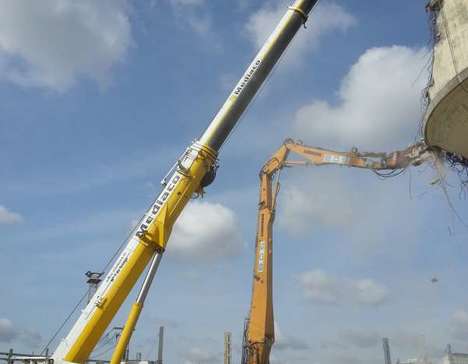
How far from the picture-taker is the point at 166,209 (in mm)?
14148

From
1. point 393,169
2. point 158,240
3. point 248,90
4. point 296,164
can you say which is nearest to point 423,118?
point 248,90

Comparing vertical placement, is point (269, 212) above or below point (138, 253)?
above

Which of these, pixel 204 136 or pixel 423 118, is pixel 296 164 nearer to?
pixel 204 136

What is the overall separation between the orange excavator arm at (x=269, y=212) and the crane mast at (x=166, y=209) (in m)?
8.16

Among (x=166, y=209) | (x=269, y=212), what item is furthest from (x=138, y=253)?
(x=269, y=212)

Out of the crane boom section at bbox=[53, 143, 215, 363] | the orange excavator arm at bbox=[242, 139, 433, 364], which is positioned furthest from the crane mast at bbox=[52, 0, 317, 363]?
the orange excavator arm at bbox=[242, 139, 433, 364]

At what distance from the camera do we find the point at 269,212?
2577 cm

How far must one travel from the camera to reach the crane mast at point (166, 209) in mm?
12828

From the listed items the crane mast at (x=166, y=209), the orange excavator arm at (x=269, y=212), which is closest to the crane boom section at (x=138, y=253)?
the crane mast at (x=166, y=209)

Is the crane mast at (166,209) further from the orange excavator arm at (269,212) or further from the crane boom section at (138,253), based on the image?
the orange excavator arm at (269,212)

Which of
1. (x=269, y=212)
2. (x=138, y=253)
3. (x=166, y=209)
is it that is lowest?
(x=138, y=253)

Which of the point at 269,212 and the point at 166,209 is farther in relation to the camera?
the point at 269,212

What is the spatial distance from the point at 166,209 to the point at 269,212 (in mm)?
12194

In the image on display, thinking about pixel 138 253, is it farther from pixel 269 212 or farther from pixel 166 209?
pixel 269 212
